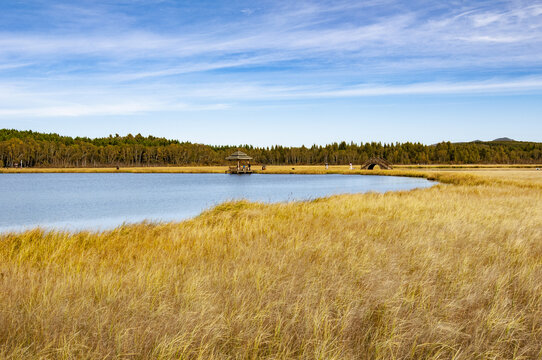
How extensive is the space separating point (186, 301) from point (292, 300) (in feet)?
4.34

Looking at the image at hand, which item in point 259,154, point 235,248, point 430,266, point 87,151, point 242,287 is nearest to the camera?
point 242,287

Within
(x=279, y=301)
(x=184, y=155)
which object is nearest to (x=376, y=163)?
(x=279, y=301)

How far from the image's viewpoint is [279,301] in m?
4.97

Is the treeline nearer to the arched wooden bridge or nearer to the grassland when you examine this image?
the arched wooden bridge

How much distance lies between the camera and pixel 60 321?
4.32 metres

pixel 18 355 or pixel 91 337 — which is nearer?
pixel 18 355

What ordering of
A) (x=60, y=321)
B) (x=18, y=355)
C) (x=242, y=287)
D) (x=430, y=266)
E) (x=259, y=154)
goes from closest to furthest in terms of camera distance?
(x=18, y=355) → (x=60, y=321) → (x=242, y=287) → (x=430, y=266) → (x=259, y=154)

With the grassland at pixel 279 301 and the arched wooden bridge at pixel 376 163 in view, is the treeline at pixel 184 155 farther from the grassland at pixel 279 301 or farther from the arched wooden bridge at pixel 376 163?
the grassland at pixel 279 301

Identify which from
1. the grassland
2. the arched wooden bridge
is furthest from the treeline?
the grassland

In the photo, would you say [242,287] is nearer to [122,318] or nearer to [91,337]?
[122,318]

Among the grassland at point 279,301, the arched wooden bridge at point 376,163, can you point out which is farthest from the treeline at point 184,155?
the grassland at point 279,301

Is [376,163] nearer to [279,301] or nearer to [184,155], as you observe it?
[279,301]

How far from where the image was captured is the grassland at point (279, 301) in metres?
4.04

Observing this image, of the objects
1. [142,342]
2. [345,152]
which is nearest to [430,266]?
[142,342]
